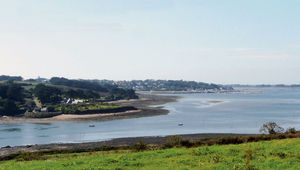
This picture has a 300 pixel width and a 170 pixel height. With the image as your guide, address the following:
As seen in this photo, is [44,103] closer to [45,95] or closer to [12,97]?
[45,95]

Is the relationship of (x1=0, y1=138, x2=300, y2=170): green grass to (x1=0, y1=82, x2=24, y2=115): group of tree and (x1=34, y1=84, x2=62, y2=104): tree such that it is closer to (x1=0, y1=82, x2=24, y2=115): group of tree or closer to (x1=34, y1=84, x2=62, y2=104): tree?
(x1=0, y1=82, x2=24, y2=115): group of tree

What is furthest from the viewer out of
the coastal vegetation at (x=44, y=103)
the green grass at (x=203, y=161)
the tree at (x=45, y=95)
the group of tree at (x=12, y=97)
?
the tree at (x=45, y=95)

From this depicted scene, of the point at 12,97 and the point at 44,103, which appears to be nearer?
the point at 12,97

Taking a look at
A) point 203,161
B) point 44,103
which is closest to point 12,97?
point 44,103

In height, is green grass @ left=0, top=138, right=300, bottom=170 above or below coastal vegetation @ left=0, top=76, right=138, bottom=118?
above

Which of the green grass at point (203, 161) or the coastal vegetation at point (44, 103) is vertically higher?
the green grass at point (203, 161)

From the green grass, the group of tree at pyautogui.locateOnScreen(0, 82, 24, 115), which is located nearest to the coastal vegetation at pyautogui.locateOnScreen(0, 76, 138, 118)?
the group of tree at pyautogui.locateOnScreen(0, 82, 24, 115)

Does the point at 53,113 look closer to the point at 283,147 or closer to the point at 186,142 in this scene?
the point at 186,142

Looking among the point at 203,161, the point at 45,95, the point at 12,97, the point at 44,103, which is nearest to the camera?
the point at 203,161

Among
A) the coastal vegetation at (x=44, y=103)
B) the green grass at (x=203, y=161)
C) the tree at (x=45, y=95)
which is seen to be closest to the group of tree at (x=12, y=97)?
the coastal vegetation at (x=44, y=103)

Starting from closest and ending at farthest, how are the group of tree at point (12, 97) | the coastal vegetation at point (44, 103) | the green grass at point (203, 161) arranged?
the green grass at point (203, 161)
the coastal vegetation at point (44, 103)
the group of tree at point (12, 97)

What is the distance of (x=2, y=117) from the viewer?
102m

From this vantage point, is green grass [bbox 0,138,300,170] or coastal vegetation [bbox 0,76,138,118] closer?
green grass [bbox 0,138,300,170]

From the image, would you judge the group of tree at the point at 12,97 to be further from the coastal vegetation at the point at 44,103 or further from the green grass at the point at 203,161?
the green grass at the point at 203,161
